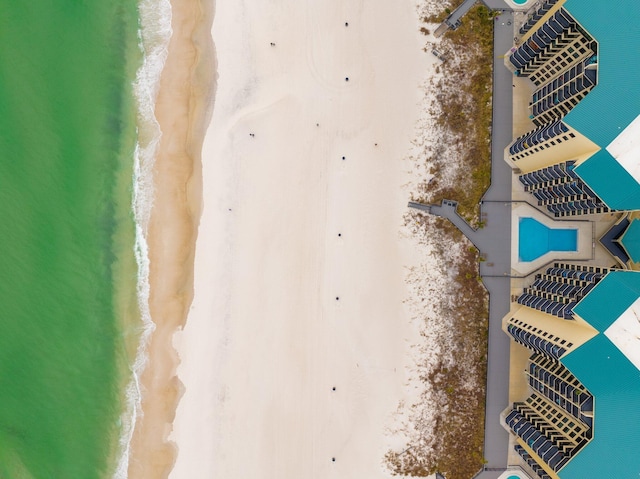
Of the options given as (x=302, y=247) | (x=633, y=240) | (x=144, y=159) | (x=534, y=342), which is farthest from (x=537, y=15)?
(x=144, y=159)

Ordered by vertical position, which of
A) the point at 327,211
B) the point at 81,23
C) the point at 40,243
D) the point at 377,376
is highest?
the point at 81,23

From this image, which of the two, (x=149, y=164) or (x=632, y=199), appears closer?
(x=632, y=199)

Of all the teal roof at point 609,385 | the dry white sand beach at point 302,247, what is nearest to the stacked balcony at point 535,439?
the teal roof at point 609,385

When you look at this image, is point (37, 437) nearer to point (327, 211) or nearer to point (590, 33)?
point (327, 211)

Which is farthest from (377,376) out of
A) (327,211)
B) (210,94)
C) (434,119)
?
(210,94)

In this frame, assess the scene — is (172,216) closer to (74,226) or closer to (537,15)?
(74,226)

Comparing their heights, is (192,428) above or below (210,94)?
below

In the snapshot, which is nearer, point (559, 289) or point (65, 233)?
point (559, 289)
